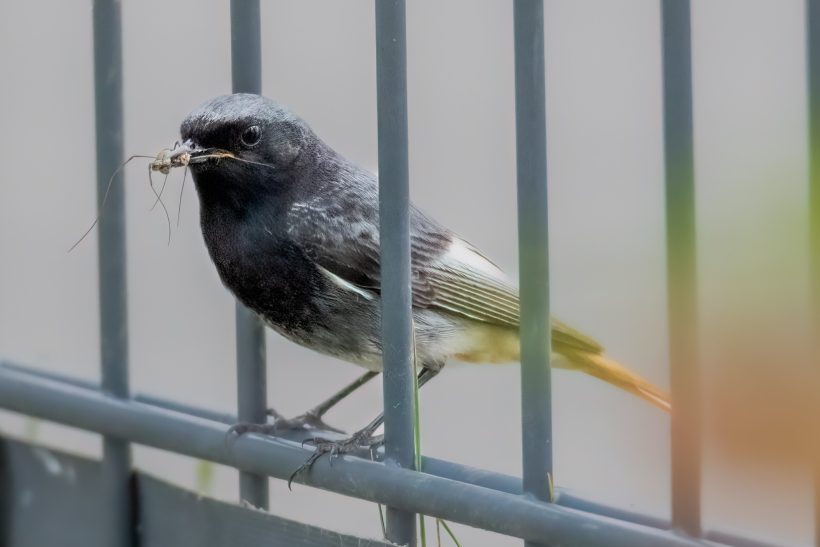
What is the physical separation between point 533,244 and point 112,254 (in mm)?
1227

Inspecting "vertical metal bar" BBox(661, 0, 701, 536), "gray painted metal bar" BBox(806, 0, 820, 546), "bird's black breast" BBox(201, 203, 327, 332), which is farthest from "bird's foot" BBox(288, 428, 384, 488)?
"gray painted metal bar" BBox(806, 0, 820, 546)

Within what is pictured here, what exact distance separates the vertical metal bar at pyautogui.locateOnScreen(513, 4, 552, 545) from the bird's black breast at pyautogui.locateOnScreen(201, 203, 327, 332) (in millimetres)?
1137

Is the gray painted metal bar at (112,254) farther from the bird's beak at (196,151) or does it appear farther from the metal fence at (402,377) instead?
the bird's beak at (196,151)

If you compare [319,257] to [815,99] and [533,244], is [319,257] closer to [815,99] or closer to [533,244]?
[533,244]

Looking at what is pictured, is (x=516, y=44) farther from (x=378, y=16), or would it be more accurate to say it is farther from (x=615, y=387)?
(x=615, y=387)

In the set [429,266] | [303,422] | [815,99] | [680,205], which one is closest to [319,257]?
[429,266]

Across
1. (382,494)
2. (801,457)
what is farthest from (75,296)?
(801,457)

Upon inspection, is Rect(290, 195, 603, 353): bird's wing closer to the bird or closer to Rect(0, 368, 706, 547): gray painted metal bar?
the bird

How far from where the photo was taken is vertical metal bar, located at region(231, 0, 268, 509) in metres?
2.86

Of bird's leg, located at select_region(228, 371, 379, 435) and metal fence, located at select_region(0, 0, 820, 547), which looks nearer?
metal fence, located at select_region(0, 0, 820, 547)

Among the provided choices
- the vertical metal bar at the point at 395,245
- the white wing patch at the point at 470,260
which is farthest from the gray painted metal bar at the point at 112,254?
the white wing patch at the point at 470,260

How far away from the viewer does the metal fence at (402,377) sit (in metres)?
2.11

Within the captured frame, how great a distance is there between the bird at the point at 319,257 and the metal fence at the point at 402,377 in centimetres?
17

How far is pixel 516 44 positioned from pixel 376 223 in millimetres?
1233
